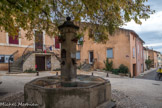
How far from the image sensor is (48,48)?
17.5m

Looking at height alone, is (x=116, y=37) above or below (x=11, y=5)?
above

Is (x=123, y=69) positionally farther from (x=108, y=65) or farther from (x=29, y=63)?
(x=29, y=63)

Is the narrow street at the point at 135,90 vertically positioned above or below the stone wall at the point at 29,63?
below

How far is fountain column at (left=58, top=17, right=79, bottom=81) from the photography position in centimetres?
475

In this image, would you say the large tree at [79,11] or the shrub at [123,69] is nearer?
the large tree at [79,11]

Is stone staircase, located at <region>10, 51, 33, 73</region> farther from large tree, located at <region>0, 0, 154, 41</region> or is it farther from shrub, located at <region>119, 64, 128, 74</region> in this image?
shrub, located at <region>119, 64, 128, 74</region>

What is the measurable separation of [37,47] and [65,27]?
13560 mm

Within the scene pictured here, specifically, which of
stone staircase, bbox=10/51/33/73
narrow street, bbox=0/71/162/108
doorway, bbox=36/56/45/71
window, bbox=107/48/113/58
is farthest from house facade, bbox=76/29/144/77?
stone staircase, bbox=10/51/33/73

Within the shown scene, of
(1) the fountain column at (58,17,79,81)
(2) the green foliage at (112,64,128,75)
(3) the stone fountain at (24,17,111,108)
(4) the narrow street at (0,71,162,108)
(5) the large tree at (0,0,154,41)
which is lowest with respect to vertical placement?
(4) the narrow street at (0,71,162,108)

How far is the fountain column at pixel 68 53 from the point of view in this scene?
4.75m

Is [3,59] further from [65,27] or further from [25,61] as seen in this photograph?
[65,27]

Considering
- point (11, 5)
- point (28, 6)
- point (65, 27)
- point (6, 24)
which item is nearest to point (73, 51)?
point (65, 27)

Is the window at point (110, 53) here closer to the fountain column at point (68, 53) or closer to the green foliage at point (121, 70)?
the green foliage at point (121, 70)

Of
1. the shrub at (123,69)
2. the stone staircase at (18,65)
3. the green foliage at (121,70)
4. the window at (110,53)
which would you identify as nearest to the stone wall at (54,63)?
the stone staircase at (18,65)
